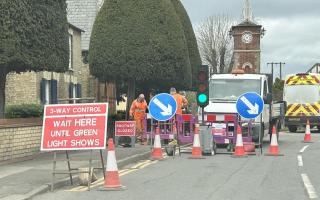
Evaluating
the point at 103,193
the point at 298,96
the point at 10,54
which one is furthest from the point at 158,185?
the point at 298,96

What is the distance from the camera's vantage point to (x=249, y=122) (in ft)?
61.8

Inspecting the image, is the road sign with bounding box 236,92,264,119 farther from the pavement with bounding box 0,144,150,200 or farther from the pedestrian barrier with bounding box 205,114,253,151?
the pavement with bounding box 0,144,150,200

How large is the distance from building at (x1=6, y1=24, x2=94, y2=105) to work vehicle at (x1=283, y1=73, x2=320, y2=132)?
11.9 meters

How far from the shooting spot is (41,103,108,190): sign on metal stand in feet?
35.9

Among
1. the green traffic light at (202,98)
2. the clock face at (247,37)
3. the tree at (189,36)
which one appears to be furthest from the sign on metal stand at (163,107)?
the clock face at (247,37)

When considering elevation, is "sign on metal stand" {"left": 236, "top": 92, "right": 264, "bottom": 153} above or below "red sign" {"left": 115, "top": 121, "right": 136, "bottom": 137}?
above

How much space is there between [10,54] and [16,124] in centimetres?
215

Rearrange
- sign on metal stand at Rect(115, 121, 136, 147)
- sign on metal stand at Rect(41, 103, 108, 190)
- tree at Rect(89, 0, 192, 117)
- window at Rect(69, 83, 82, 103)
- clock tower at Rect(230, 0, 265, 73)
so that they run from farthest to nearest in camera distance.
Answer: clock tower at Rect(230, 0, 265, 73) → window at Rect(69, 83, 82, 103) → tree at Rect(89, 0, 192, 117) → sign on metal stand at Rect(115, 121, 136, 147) → sign on metal stand at Rect(41, 103, 108, 190)

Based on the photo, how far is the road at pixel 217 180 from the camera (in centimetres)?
998

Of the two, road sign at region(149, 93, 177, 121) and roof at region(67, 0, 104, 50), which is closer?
road sign at region(149, 93, 177, 121)

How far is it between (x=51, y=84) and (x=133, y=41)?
4.88 metres

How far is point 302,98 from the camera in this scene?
3369 cm

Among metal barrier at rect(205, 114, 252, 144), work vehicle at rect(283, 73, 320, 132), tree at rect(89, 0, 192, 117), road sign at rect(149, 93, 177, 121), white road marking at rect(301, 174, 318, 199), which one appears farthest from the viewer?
work vehicle at rect(283, 73, 320, 132)

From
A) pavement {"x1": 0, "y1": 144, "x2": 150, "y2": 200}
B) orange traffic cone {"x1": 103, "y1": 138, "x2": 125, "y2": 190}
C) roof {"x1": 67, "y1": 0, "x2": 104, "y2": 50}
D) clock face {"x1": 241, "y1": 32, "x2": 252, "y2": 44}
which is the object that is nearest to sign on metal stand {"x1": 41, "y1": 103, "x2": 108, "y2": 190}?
orange traffic cone {"x1": 103, "y1": 138, "x2": 125, "y2": 190}
